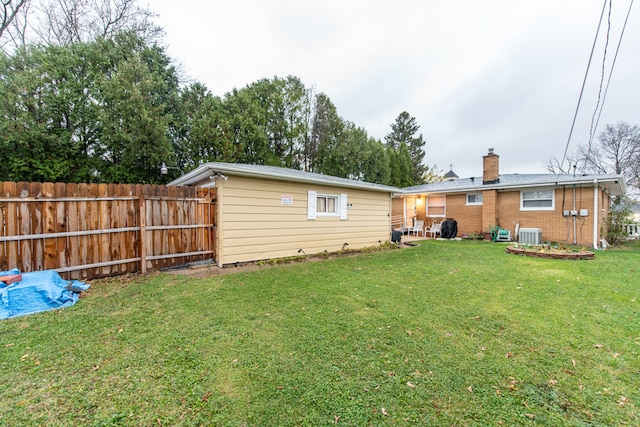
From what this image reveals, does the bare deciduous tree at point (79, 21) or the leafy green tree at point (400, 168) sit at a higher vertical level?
the bare deciduous tree at point (79, 21)

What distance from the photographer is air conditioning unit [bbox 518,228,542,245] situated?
35.9 feet

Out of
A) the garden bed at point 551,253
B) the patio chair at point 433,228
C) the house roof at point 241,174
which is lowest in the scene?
the garden bed at point 551,253

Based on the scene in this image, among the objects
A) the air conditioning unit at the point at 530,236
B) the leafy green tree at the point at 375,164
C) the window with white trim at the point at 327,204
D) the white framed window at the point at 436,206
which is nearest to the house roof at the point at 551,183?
the white framed window at the point at 436,206

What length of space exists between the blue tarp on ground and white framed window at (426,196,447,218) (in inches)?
579

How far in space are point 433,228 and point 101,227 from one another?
13685 mm

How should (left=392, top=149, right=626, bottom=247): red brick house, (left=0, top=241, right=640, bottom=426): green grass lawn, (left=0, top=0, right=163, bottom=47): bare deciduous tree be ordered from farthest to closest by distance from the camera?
(left=0, top=0, right=163, bottom=47): bare deciduous tree → (left=392, top=149, right=626, bottom=247): red brick house → (left=0, top=241, right=640, bottom=426): green grass lawn

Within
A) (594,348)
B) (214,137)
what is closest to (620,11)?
(594,348)

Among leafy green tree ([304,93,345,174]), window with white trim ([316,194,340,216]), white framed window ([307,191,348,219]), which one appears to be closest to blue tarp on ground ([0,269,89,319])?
white framed window ([307,191,348,219])

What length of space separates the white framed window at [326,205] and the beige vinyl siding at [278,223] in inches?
5.2

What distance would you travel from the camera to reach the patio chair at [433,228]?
14.0 m

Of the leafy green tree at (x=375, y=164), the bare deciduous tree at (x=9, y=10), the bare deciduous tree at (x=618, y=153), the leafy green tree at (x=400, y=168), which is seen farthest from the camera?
the leafy green tree at (x=400, y=168)

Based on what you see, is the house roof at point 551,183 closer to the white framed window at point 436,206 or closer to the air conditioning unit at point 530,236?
the white framed window at point 436,206

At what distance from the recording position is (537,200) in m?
11.4

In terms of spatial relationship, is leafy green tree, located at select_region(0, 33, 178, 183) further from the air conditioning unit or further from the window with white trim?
the air conditioning unit
